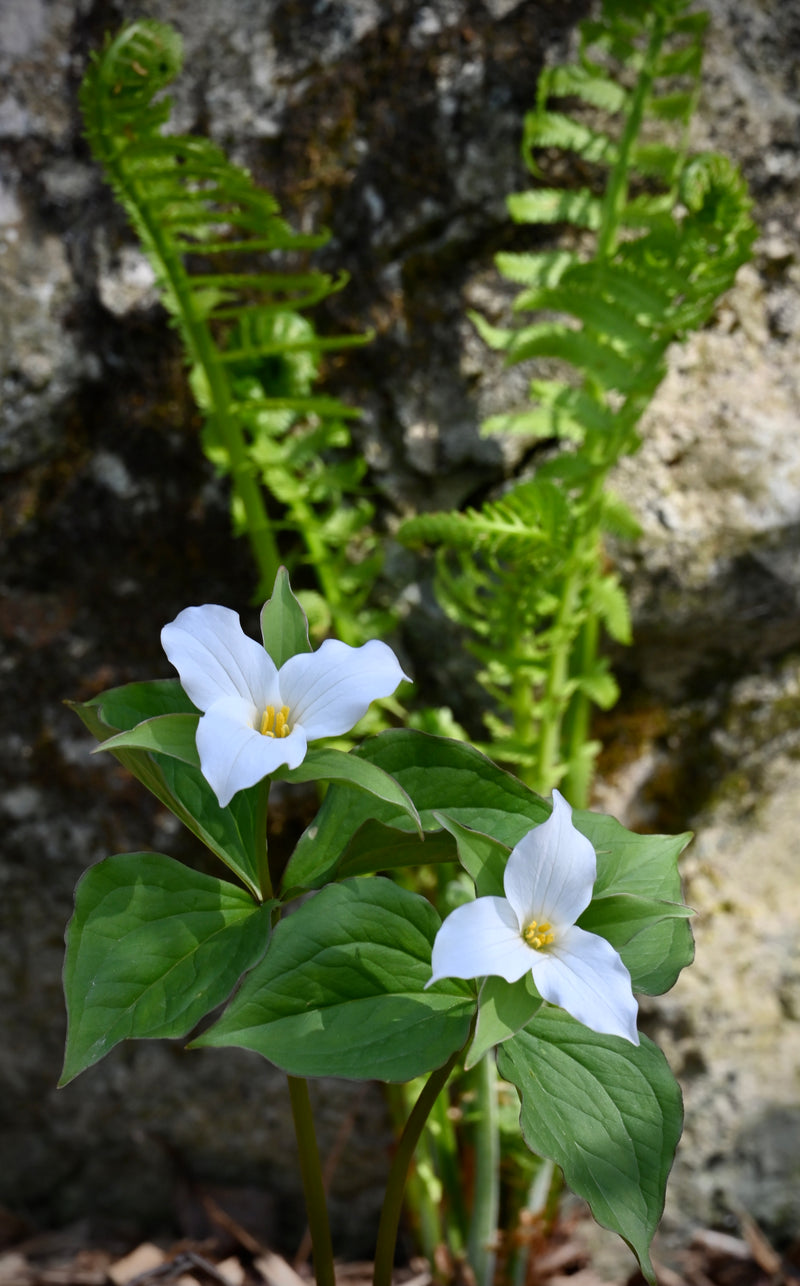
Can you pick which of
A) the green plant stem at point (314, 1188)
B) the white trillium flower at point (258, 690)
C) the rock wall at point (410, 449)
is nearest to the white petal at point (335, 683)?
the white trillium flower at point (258, 690)

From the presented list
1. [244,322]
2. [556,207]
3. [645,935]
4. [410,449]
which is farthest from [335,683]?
[556,207]

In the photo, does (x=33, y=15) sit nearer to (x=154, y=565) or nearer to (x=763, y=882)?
(x=154, y=565)

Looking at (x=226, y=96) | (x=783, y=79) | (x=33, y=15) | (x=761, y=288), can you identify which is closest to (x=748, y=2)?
(x=783, y=79)

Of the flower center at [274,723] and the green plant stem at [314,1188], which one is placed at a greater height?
the flower center at [274,723]

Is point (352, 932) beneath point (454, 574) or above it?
above

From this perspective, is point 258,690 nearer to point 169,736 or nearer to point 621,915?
point 169,736

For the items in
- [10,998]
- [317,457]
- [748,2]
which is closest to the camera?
[748,2]

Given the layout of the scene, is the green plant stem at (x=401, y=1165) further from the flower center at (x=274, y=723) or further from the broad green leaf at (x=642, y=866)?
the flower center at (x=274, y=723)
